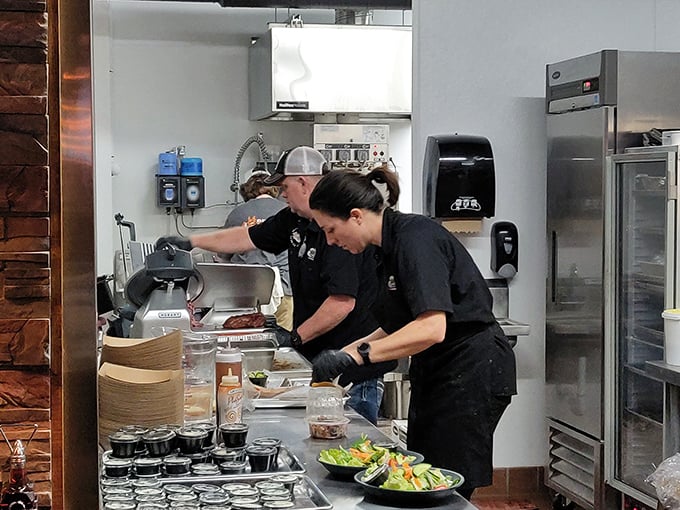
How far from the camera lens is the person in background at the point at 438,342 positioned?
3092 mm

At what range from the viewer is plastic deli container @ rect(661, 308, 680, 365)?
4.22 m

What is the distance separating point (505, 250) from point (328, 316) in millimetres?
1597

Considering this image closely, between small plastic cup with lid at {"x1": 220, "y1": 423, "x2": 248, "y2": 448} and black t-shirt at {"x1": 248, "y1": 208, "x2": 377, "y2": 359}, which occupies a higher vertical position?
black t-shirt at {"x1": 248, "y1": 208, "x2": 377, "y2": 359}

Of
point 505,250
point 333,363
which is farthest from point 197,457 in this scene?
point 505,250

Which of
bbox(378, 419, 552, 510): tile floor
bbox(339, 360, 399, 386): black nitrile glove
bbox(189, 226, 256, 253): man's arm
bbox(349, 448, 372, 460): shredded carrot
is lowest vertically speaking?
bbox(378, 419, 552, 510): tile floor

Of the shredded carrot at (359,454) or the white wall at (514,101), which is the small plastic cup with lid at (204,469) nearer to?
the shredded carrot at (359,454)

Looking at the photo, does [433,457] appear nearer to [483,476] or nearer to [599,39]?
[483,476]

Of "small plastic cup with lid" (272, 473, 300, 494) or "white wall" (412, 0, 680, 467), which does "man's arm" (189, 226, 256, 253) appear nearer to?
"white wall" (412, 0, 680, 467)

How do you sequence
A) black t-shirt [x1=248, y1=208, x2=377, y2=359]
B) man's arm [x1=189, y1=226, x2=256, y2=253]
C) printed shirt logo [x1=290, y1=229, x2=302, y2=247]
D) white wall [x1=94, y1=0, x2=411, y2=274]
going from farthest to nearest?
white wall [x1=94, y1=0, x2=411, y2=274] → man's arm [x1=189, y1=226, x2=256, y2=253] → printed shirt logo [x1=290, y1=229, x2=302, y2=247] → black t-shirt [x1=248, y1=208, x2=377, y2=359]

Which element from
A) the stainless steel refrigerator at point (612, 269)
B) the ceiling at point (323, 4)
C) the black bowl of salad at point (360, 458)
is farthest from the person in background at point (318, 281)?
the ceiling at point (323, 4)

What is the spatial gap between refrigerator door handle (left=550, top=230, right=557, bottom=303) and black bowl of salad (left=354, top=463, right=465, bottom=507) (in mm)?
3177

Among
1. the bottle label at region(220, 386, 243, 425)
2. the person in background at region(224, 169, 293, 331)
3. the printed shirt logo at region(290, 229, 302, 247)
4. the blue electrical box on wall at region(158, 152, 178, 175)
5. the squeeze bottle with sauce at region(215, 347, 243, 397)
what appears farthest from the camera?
the blue electrical box on wall at region(158, 152, 178, 175)

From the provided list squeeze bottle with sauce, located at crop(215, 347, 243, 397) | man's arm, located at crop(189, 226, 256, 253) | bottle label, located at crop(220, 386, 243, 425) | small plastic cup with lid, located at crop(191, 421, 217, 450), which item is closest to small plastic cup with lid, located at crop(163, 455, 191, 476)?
small plastic cup with lid, located at crop(191, 421, 217, 450)

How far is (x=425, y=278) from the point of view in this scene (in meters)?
3.04
